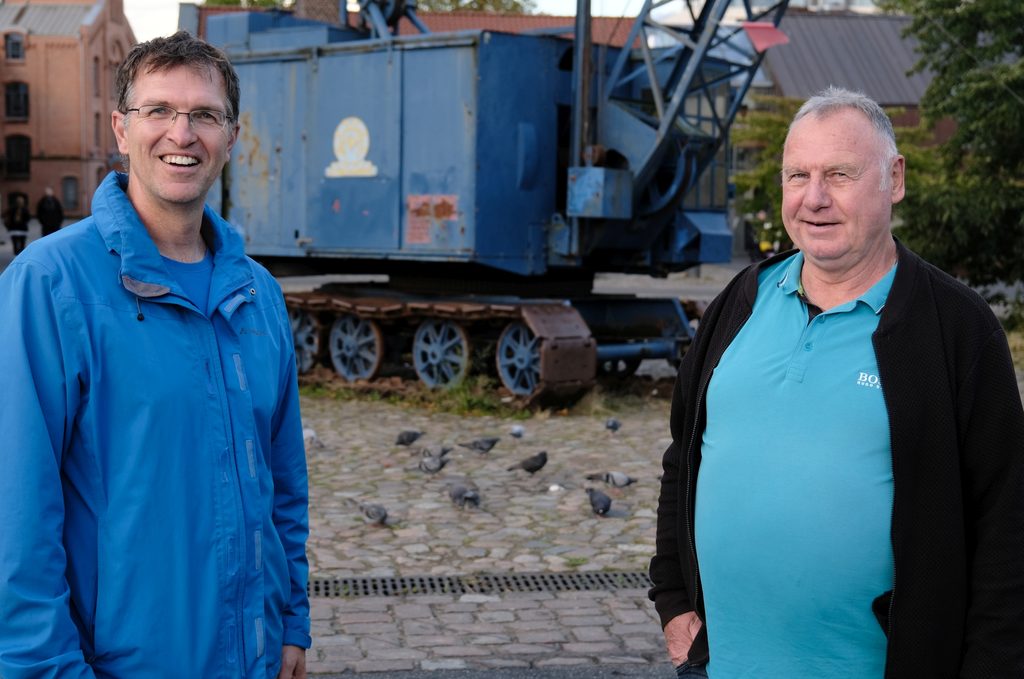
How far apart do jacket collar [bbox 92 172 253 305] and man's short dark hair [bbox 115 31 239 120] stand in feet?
0.70

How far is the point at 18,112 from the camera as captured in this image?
65938 millimetres

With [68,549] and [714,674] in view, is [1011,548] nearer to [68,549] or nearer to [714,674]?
[714,674]

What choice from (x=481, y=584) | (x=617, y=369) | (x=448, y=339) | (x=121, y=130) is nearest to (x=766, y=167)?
(x=617, y=369)

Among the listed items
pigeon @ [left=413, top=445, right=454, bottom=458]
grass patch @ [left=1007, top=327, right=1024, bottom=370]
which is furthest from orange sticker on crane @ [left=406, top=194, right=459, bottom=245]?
grass patch @ [left=1007, top=327, right=1024, bottom=370]

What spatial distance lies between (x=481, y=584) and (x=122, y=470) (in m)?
4.48

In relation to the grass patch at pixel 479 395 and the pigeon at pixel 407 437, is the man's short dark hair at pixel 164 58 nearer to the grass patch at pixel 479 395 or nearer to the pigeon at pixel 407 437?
the pigeon at pixel 407 437

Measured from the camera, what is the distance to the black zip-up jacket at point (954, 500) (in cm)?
295

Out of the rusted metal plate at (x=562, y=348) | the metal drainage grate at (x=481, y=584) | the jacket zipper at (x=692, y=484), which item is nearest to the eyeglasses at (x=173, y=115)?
the jacket zipper at (x=692, y=484)

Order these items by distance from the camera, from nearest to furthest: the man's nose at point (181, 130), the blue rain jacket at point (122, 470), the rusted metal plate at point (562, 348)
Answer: the blue rain jacket at point (122, 470) < the man's nose at point (181, 130) < the rusted metal plate at point (562, 348)

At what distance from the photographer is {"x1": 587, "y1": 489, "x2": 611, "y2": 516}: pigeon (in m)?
8.80

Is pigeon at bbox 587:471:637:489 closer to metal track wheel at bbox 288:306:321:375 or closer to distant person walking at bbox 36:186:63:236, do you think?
metal track wheel at bbox 288:306:321:375

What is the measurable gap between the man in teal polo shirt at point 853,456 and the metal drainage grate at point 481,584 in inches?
149

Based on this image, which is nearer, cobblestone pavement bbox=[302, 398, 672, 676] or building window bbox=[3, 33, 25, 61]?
cobblestone pavement bbox=[302, 398, 672, 676]

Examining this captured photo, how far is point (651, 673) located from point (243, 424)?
10.5 feet
